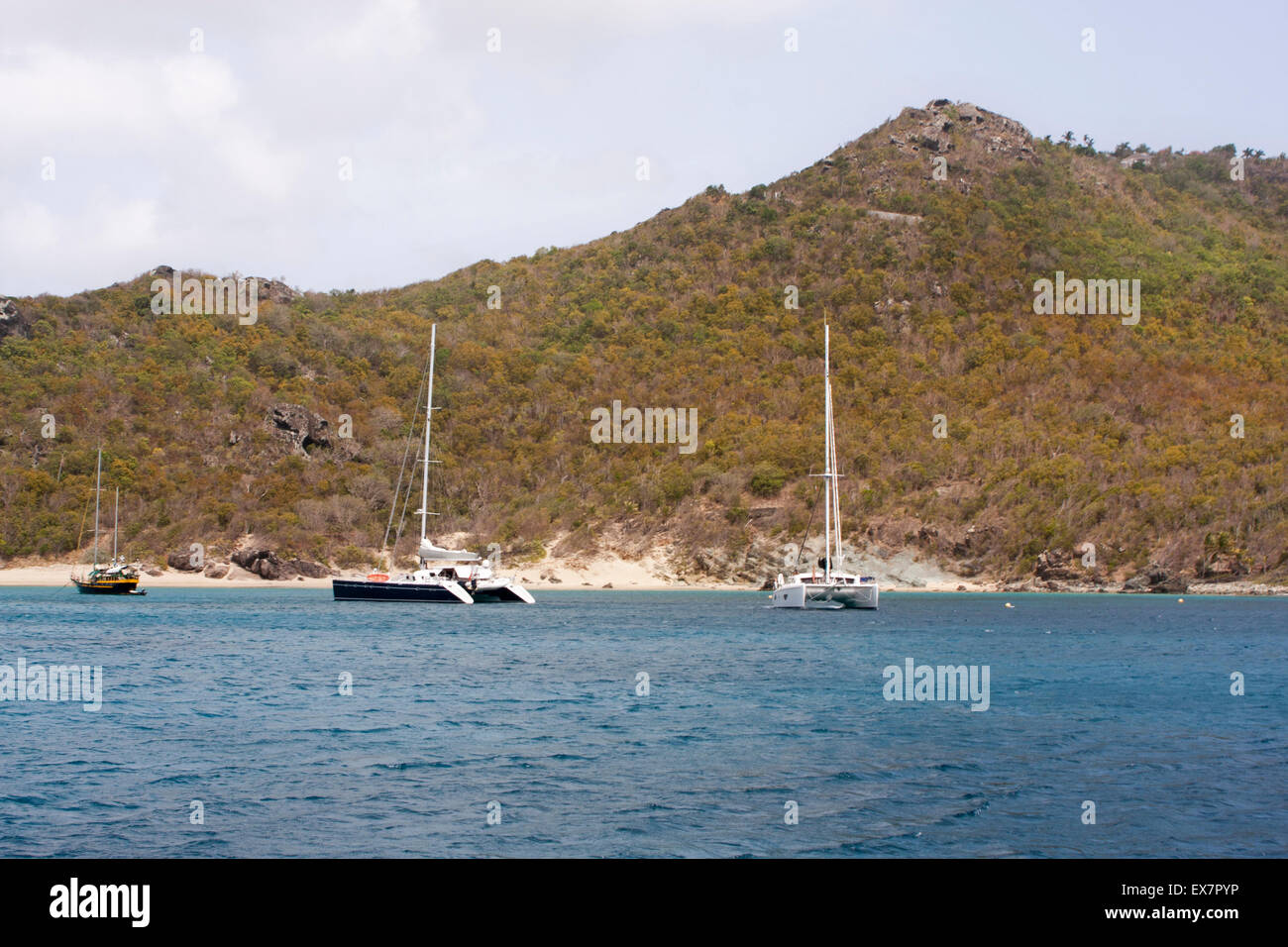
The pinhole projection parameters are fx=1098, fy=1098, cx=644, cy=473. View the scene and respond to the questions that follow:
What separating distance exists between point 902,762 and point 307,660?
920 inches

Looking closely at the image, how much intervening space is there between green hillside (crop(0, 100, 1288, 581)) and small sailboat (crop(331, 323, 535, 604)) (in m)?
28.5

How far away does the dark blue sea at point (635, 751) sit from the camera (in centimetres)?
1514

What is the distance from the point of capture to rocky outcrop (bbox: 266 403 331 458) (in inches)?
4599

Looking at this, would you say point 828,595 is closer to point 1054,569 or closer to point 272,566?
point 1054,569

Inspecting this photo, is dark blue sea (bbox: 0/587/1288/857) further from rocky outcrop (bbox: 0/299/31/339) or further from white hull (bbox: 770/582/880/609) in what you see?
rocky outcrop (bbox: 0/299/31/339)

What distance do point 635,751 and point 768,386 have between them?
103707 millimetres

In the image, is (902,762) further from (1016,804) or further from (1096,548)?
(1096,548)

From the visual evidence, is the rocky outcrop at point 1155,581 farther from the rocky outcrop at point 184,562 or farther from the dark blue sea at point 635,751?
the rocky outcrop at point 184,562

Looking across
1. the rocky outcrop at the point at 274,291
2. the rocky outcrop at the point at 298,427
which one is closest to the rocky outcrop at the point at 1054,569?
the rocky outcrop at the point at 298,427

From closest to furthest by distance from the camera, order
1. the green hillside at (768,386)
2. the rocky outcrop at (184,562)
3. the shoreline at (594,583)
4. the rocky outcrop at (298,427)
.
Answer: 1. the shoreline at (594,583)
2. the rocky outcrop at (184,562)
3. the green hillside at (768,386)
4. the rocky outcrop at (298,427)

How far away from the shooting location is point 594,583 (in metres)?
98.3

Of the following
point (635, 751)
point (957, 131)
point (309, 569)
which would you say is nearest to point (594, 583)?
point (309, 569)

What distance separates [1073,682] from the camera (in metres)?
33.5

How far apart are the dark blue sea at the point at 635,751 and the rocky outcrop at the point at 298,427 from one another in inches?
2827
